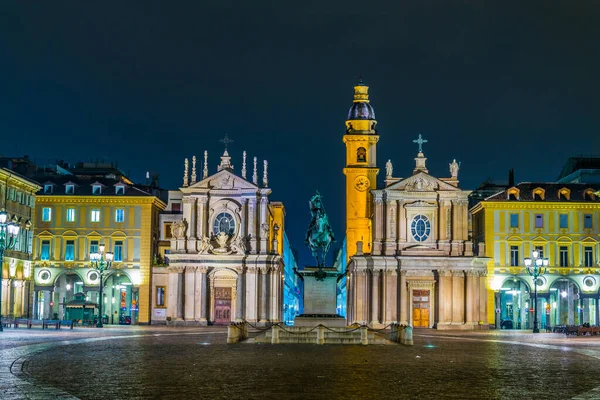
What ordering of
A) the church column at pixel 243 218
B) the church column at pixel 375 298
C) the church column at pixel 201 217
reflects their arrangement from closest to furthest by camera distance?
the church column at pixel 375 298
the church column at pixel 201 217
the church column at pixel 243 218

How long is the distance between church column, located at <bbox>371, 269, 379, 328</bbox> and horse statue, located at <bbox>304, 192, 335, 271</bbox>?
1287 inches

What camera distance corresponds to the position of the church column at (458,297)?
83.9 meters

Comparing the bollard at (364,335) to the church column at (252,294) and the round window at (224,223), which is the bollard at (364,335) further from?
the round window at (224,223)

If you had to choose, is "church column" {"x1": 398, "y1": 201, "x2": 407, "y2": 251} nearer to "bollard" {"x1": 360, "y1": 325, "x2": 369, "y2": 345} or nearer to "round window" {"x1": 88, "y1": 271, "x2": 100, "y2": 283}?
"round window" {"x1": 88, "y1": 271, "x2": 100, "y2": 283}

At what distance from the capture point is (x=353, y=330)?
46812 millimetres

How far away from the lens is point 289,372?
27000mm

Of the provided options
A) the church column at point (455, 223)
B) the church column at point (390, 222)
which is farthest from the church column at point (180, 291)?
the church column at point (455, 223)

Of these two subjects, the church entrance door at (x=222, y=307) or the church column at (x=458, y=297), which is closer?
the church column at (x=458, y=297)

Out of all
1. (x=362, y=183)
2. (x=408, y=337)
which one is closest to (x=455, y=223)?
(x=362, y=183)

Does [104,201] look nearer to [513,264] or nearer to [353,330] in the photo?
[513,264]

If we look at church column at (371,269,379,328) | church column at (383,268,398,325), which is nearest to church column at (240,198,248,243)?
church column at (371,269,379,328)

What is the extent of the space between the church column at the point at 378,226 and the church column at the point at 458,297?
23.6 ft

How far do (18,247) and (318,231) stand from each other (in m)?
39.3

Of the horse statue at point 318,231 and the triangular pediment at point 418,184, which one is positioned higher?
the triangular pediment at point 418,184
